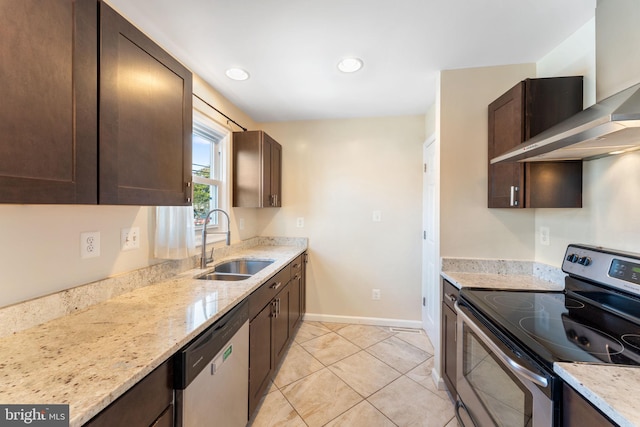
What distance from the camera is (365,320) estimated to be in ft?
9.68

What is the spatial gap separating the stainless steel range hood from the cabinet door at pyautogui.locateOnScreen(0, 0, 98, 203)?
5.85 ft

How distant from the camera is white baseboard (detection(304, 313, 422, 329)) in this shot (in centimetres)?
286

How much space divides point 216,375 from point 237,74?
6.91ft

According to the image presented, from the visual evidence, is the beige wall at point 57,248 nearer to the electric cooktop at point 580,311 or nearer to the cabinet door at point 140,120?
the cabinet door at point 140,120

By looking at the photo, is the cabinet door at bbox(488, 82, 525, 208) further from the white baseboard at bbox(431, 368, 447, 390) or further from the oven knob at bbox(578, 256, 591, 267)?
the white baseboard at bbox(431, 368, 447, 390)

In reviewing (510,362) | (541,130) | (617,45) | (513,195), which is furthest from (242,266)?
(617,45)

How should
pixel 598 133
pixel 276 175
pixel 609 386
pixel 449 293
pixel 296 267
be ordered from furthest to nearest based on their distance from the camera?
pixel 276 175 → pixel 296 267 → pixel 449 293 → pixel 598 133 → pixel 609 386

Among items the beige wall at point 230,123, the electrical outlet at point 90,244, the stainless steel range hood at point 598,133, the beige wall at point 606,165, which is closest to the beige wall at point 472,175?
the beige wall at point 606,165

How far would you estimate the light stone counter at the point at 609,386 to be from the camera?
0.62 metres

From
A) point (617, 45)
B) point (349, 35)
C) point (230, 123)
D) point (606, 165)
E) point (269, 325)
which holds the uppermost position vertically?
point (349, 35)

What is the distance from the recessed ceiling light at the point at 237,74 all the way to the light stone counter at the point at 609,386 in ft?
8.12

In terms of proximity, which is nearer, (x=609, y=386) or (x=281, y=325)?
(x=609, y=386)

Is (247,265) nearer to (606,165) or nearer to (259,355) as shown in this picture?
(259,355)

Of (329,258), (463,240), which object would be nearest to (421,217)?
(463,240)
